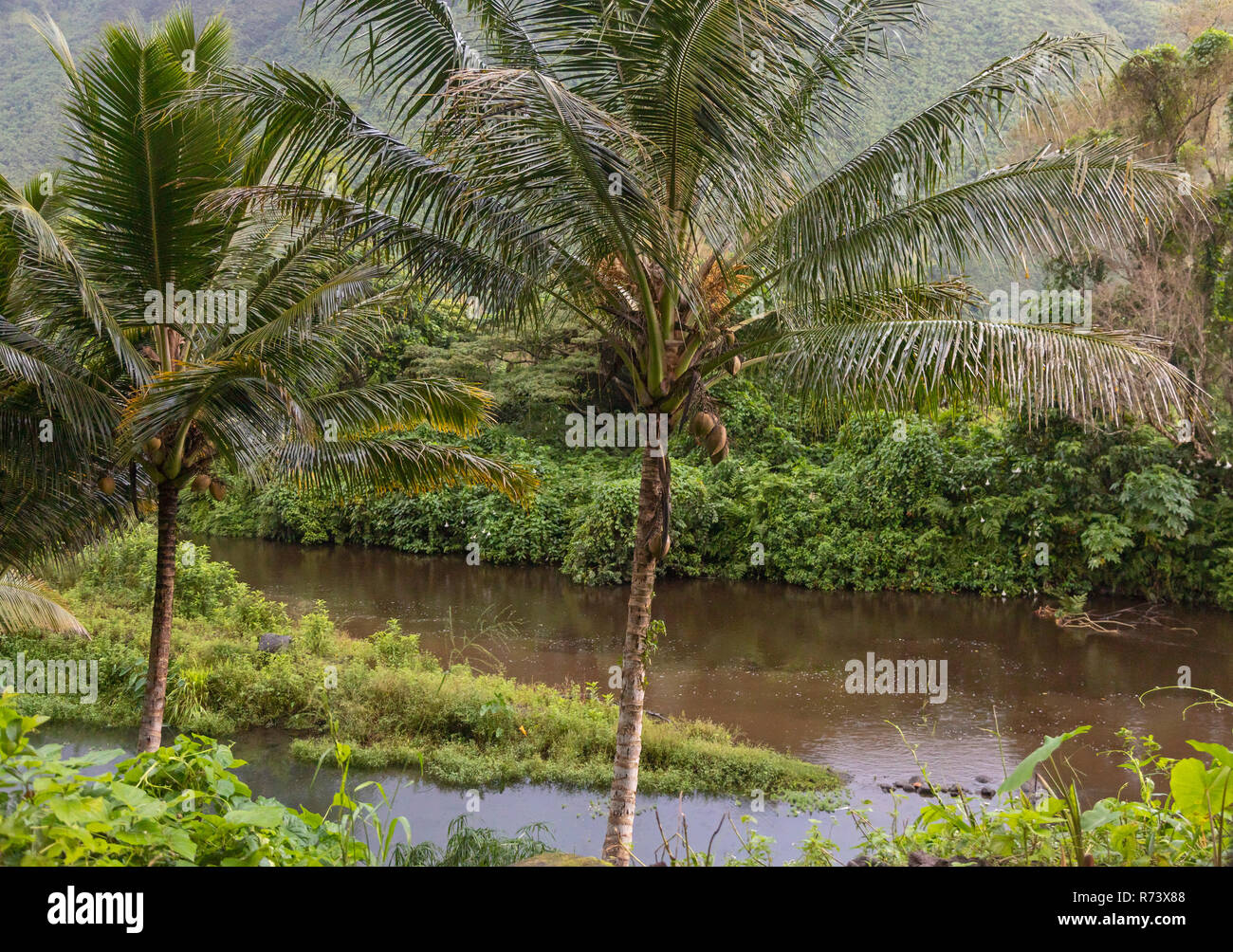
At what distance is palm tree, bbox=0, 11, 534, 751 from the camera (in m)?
6.36

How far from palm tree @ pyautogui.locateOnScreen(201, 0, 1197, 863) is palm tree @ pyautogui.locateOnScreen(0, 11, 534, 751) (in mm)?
991

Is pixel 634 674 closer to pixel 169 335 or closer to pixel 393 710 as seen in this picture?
pixel 393 710

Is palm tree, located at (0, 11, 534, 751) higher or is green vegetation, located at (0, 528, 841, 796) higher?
palm tree, located at (0, 11, 534, 751)

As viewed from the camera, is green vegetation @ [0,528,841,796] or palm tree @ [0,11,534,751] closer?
palm tree @ [0,11,534,751]

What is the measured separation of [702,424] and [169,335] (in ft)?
15.8

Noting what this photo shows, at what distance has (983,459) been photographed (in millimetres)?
18031

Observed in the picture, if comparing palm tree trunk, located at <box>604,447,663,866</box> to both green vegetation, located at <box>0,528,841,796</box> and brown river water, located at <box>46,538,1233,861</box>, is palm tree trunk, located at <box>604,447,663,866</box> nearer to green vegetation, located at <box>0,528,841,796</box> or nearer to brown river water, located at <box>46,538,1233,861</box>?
brown river water, located at <box>46,538,1233,861</box>

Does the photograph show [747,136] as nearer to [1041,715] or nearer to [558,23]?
[558,23]

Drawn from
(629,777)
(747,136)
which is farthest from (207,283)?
(629,777)

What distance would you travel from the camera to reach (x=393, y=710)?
33.5ft

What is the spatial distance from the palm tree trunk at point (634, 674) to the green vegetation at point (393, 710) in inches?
96.0

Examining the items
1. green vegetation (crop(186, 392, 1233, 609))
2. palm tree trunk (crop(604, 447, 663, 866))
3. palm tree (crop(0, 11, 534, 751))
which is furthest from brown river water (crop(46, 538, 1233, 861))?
palm tree (crop(0, 11, 534, 751))

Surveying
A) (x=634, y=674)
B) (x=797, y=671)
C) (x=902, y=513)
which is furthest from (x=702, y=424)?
(x=902, y=513)

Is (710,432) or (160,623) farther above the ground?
(710,432)
